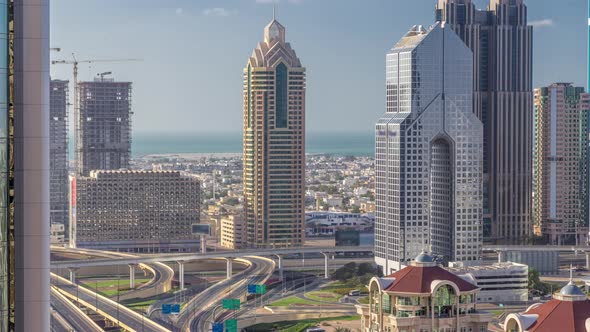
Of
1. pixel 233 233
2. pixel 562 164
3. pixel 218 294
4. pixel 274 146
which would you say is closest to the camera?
pixel 218 294

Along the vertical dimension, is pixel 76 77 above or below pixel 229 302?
above

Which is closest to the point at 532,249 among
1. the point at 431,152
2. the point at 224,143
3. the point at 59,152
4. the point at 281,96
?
the point at 431,152

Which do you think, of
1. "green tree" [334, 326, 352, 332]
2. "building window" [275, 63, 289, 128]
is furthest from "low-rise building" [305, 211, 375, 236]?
"green tree" [334, 326, 352, 332]

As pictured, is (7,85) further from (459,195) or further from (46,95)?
(459,195)

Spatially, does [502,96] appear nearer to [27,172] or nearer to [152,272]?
[152,272]

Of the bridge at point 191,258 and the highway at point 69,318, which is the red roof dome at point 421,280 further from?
the bridge at point 191,258

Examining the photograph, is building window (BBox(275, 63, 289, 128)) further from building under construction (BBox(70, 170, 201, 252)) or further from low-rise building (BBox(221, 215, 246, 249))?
building under construction (BBox(70, 170, 201, 252))

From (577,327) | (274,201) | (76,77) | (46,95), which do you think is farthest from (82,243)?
(46,95)
